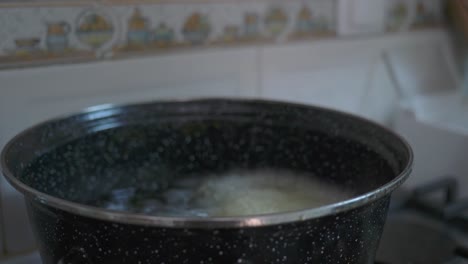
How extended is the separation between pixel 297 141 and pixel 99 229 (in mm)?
351

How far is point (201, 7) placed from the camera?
0.75 metres

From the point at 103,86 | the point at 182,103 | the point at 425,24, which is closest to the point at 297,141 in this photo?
the point at 182,103

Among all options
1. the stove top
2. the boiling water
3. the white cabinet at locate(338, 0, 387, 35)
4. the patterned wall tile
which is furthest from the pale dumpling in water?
the patterned wall tile

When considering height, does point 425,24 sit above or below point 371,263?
above

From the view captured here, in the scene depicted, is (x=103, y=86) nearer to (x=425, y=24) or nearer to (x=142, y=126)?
(x=142, y=126)

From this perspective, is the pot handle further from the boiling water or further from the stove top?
the stove top

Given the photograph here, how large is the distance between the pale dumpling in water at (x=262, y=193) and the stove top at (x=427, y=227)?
0.12m

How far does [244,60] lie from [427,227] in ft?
1.26

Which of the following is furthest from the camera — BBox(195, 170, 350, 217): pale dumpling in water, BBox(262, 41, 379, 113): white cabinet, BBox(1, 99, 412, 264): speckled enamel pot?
BBox(262, 41, 379, 113): white cabinet

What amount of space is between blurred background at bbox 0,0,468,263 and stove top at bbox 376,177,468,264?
0.06 m

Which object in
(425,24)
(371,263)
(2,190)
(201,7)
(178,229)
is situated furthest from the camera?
(425,24)

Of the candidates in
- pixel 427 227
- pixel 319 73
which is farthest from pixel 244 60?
pixel 427 227

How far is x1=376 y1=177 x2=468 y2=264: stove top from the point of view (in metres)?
0.69

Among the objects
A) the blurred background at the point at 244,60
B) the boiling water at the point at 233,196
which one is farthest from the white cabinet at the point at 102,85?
the boiling water at the point at 233,196
